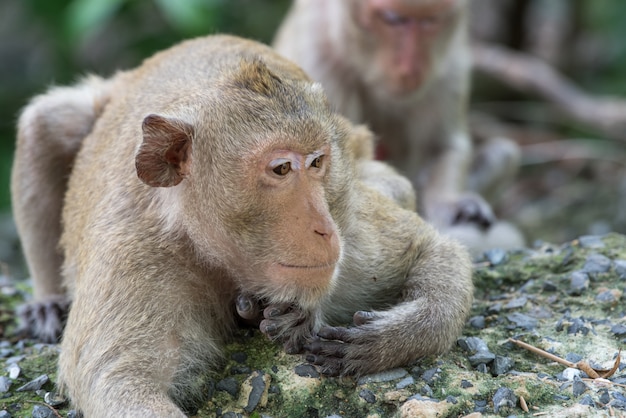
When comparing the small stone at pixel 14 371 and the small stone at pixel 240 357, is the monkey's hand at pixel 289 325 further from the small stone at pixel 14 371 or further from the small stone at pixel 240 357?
the small stone at pixel 14 371

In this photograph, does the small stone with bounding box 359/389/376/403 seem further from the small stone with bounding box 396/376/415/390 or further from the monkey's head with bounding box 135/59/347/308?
the monkey's head with bounding box 135/59/347/308

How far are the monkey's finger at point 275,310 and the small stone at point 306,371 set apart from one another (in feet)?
0.88

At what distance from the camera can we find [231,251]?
3.93m

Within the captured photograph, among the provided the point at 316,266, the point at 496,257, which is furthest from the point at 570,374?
the point at 496,257

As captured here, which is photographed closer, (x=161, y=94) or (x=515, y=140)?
(x=161, y=94)

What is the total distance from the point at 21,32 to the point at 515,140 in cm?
790

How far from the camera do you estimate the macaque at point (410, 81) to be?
732 cm

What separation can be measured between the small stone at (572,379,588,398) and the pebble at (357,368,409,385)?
0.77 meters

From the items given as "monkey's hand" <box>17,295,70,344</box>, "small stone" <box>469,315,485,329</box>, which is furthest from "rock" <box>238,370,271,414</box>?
"monkey's hand" <box>17,295,70,344</box>

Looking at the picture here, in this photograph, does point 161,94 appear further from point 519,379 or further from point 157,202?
point 519,379

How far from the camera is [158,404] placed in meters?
3.75

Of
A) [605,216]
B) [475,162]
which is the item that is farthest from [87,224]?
[605,216]

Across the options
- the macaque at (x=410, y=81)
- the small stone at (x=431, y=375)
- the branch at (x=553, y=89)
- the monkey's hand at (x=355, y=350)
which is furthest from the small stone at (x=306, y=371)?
the branch at (x=553, y=89)

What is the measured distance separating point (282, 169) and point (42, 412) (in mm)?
1747
